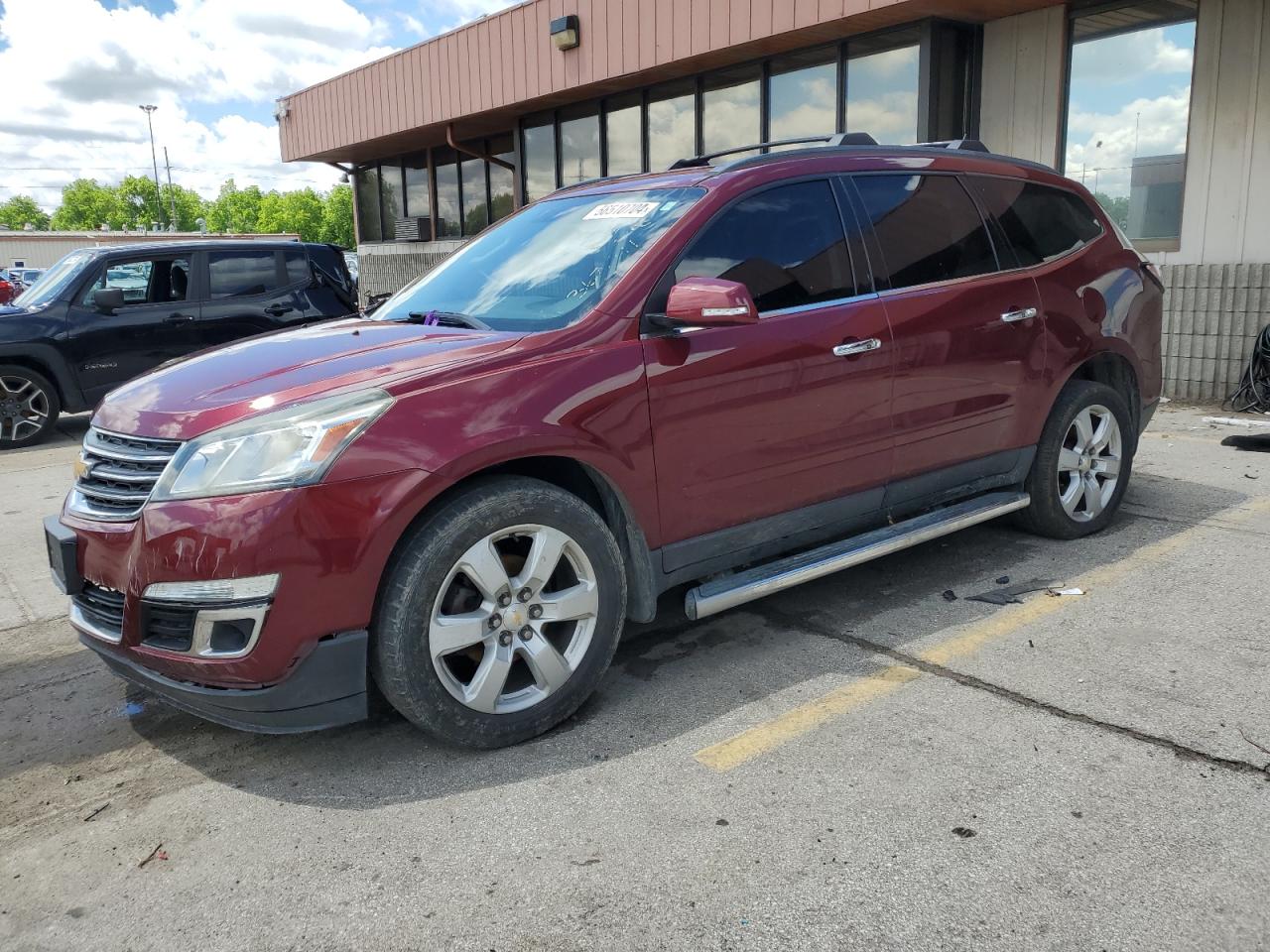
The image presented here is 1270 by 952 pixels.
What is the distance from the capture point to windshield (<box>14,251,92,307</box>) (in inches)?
370

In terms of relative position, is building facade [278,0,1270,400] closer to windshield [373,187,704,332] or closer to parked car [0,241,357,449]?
parked car [0,241,357,449]

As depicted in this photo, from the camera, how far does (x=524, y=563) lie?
306 cm

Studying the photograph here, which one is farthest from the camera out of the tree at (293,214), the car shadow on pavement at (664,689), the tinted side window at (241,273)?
the tree at (293,214)

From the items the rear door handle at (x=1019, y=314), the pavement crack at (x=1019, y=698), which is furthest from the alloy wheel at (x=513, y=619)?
the rear door handle at (x=1019, y=314)

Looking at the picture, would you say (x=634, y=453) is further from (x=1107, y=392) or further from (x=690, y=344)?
(x=1107, y=392)

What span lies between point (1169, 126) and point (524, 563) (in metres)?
8.60

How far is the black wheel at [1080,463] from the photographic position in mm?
4742

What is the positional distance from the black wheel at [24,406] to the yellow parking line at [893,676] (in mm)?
8468

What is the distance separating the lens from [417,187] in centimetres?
1928

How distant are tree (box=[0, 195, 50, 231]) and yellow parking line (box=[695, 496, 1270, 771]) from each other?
167 meters

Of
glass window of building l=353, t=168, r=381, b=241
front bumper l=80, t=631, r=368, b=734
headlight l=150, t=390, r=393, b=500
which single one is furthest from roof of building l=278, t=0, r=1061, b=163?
front bumper l=80, t=631, r=368, b=734

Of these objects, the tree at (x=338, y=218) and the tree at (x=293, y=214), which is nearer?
the tree at (x=338, y=218)

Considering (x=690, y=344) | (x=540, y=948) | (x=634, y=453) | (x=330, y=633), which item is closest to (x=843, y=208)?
(x=690, y=344)

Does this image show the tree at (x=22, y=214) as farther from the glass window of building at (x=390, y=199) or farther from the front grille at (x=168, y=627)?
the front grille at (x=168, y=627)
